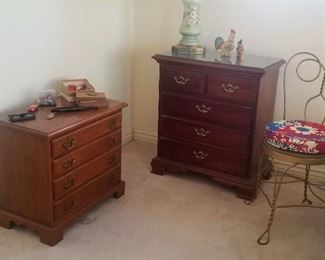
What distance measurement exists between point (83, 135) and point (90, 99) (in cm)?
26

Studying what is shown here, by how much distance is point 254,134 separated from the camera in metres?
2.71

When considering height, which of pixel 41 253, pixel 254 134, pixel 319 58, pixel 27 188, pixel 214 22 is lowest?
pixel 41 253

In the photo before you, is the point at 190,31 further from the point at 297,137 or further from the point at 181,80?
the point at 297,137

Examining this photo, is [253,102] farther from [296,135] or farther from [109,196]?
[109,196]

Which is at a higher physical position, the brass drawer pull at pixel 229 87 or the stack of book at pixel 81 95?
the brass drawer pull at pixel 229 87

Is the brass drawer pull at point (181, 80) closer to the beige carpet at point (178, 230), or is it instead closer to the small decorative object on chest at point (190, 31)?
the small decorative object on chest at point (190, 31)

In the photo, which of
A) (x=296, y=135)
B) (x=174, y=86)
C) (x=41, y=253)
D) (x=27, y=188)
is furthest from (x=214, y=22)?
(x=41, y=253)

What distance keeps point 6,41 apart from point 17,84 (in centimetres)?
26

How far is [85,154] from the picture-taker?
7.81ft

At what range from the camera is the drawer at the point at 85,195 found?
A: 2.28 m

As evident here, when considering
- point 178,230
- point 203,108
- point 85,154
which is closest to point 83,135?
point 85,154

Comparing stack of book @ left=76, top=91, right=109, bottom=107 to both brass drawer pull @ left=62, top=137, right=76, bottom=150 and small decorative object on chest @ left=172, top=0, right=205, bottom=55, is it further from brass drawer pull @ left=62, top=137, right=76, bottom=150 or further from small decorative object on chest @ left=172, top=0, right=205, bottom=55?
small decorative object on chest @ left=172, top=0, right=205, bottom=55

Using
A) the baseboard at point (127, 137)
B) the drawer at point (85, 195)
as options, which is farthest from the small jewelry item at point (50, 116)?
the baseboard at point (127, 137)

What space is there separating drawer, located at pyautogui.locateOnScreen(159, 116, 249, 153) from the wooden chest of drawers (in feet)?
1.87
